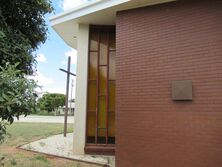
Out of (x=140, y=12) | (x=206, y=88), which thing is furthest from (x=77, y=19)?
(x=206, y=88)

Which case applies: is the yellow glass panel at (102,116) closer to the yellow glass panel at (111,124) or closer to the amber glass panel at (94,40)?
the yellow glass panel at (111,124)

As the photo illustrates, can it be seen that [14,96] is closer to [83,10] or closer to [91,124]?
[83,10]

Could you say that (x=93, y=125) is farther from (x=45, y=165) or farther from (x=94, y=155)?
(x=45, y=165)

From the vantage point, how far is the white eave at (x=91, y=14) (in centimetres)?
705

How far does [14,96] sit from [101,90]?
5.36 metres

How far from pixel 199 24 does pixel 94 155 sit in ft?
14.4

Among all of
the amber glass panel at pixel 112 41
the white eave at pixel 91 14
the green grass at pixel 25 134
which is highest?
the white eave at pixel 91 14

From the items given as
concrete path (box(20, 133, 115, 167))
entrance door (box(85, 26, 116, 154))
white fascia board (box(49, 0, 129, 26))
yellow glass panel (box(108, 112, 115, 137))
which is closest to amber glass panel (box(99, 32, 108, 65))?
entrance door (box(85, 26, 116, 154))

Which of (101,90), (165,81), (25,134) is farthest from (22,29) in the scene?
(25,134)

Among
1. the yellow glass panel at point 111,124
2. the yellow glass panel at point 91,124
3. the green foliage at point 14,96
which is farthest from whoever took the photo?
the yellow glass panel at point 91,124

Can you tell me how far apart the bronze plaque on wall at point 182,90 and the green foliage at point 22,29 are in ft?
10.1

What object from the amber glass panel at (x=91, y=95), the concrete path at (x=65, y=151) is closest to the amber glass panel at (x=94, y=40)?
the amber glass panel at (x=91, y=95)

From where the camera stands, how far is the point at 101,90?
858 cm

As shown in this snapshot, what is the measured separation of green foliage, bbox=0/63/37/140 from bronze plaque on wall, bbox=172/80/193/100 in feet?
11.2
